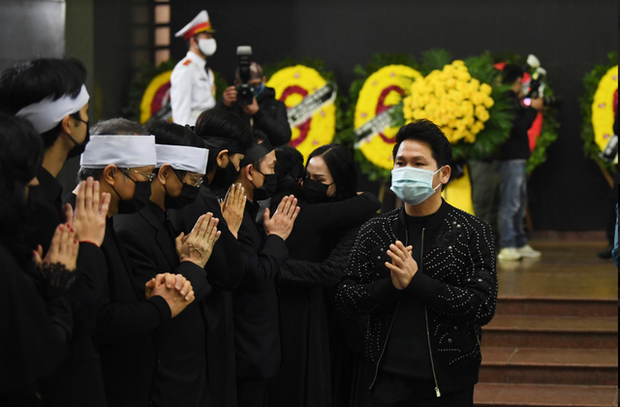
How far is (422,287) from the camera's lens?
2.81 m

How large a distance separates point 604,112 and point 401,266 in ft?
24.2

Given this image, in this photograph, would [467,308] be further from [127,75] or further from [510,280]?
[127,75]

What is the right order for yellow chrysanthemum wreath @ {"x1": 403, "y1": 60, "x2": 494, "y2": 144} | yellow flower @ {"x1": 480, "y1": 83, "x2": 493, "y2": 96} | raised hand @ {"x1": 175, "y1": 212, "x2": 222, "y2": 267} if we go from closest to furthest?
raised hand @ {"x1": 175, "y1": 212, "x2": 222, "y2": 267} < yellow chrysanthemum wreath @ {"x1": 403, "y1": 60, "x2": 494, "y2": 144} < yellow flower @ {"x1": 480, "y1": 83, "x2": 493, "y2": 96}

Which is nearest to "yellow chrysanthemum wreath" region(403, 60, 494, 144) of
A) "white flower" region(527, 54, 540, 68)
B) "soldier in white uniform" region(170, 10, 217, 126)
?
"soldier in white uniform" region(170, 10, 217, 126)

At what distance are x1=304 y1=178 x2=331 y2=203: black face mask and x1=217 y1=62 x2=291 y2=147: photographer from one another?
6.12ft

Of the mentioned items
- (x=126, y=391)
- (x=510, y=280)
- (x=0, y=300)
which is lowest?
(x=510, y=280)

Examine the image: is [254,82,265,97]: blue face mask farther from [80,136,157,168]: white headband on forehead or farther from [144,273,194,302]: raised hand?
[144,273,194,302]: raised hand

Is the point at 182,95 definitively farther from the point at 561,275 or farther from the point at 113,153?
the point at 113,153

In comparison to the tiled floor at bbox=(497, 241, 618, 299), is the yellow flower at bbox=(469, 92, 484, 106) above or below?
above

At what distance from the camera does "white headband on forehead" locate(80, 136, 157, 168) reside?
258 cm

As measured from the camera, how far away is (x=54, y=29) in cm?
802

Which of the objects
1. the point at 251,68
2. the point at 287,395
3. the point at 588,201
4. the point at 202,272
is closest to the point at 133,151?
the point at 202,272

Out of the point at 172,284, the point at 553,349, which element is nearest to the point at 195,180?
the point at 172,284

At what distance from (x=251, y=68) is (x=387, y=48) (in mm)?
4074
